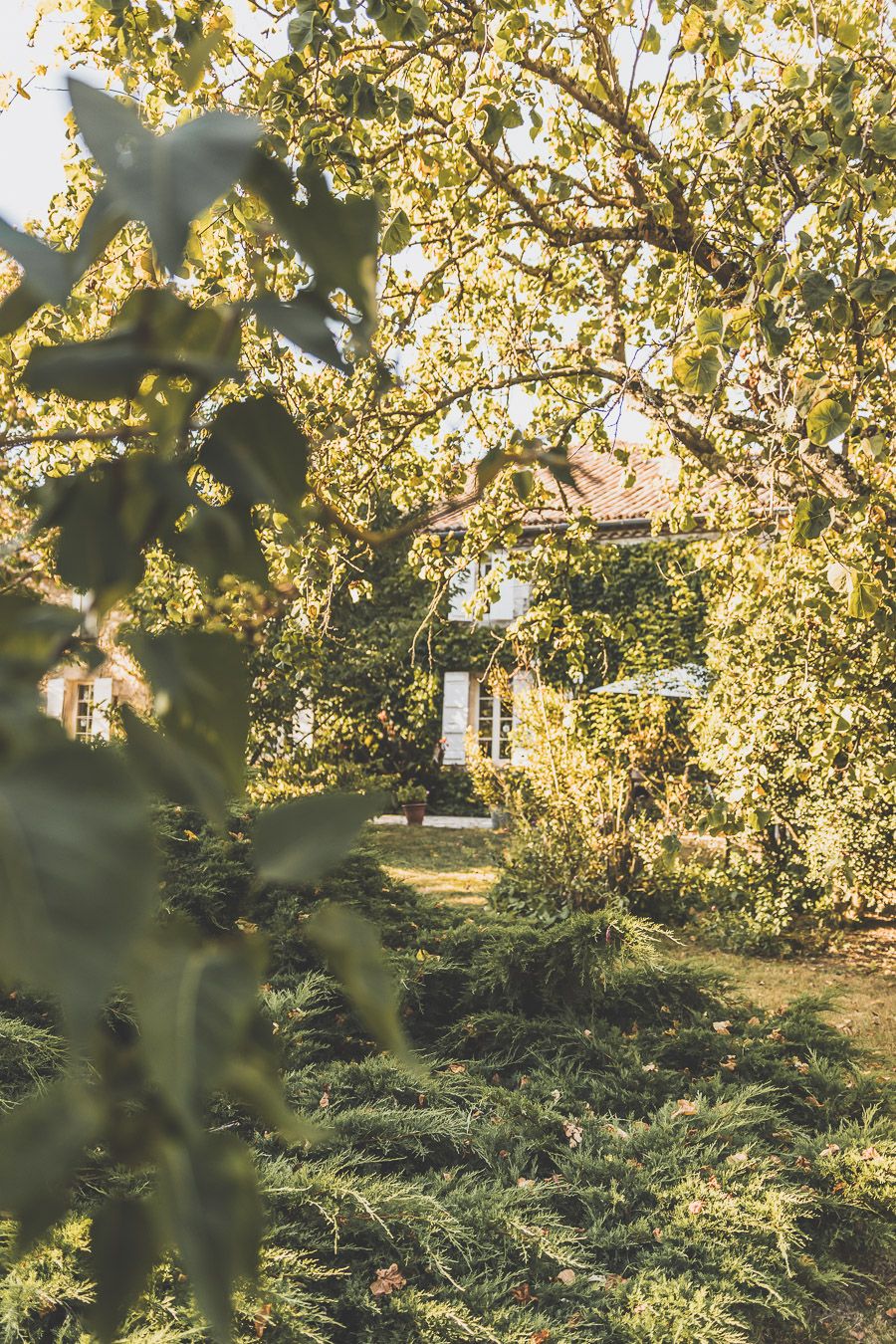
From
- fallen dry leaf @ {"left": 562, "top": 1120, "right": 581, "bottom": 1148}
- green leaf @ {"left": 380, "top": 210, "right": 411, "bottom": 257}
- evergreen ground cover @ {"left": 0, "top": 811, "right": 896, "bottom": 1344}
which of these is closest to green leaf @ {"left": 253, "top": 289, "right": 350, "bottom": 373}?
evergreen ground cover @ {"left": 0, "top": 811, "right": 896, "bottom": 1344}

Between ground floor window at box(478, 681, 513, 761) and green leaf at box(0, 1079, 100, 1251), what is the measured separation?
16358mm

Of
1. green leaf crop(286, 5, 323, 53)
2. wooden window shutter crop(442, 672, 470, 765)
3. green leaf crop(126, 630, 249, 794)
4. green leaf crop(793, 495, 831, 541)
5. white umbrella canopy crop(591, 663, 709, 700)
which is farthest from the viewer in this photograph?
wooden window shutter crop(442, 672, 470, 765)

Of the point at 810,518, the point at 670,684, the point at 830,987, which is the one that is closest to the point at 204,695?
the point at 810,518

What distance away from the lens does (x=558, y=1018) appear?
458cm

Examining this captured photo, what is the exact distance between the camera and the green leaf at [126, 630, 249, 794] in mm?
303

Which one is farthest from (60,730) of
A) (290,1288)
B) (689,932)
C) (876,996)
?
(689,932)

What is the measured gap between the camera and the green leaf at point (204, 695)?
303mm

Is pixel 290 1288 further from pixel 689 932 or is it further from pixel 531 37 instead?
pixel 689 932

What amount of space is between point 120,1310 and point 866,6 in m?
5.62

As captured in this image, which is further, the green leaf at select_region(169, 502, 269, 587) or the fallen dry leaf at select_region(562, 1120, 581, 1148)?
the fallen dry leaf at select_region(562, 1120, 581, 1148)

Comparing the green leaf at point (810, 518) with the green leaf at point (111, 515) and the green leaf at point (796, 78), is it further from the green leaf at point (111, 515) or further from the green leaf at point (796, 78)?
the green leaf at point (111, 515)

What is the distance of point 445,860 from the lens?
1145 cm

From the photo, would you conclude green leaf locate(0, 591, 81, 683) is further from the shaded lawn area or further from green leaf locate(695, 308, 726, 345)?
the shaded lawn area

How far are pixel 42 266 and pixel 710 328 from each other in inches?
122
